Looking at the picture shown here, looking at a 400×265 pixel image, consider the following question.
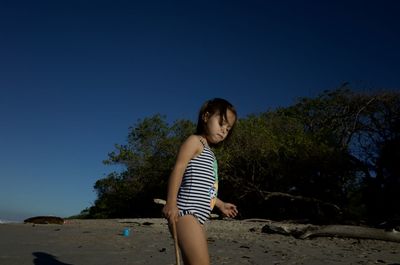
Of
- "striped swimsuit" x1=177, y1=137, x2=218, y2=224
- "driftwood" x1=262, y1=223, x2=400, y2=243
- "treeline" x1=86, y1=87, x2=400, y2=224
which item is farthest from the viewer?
"treeline" x1=86, y1=87, x2=400, y2=224

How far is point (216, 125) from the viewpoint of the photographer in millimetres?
3547

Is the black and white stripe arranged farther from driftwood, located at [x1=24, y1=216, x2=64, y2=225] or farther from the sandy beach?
driftwood, located at [x1=24, y1=216, x2=64, y2=225]

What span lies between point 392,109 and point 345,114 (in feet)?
8.50

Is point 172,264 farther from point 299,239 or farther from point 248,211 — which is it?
point 248,211

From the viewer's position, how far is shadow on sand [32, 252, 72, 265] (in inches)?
218

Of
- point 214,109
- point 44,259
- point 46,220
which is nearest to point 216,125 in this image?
point 214,109

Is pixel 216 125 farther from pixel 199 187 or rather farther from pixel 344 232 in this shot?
pixel 344 232

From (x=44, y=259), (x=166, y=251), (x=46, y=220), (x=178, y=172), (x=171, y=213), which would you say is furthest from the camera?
(x=46, y=220)

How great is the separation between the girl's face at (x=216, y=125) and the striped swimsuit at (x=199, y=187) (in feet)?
0.35

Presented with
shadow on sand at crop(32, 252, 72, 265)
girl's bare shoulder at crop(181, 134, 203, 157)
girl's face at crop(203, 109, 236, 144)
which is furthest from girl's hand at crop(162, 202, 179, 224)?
shadow on sand at crop(32, 252, 72, 265)

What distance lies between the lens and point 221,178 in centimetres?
2128

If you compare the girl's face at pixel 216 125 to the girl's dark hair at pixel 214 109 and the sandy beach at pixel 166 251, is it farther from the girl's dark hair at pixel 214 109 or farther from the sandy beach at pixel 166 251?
the sandy beach at pixel 166 251

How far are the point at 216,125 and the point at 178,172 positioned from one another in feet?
1.80

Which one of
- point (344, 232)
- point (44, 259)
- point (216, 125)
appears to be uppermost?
point (216, 125)
